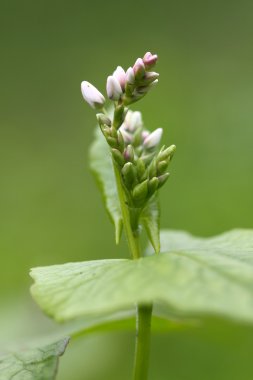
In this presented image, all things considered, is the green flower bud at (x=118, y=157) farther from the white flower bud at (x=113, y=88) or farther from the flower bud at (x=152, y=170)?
the white flower bud at (x=113, y=88)

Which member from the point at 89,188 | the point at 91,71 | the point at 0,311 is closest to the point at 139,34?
the point at 91,71

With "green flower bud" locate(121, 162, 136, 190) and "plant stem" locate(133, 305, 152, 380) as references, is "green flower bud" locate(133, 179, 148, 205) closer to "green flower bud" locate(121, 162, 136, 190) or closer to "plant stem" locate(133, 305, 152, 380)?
"green flower bud" locate(121, 162, 136, 190)

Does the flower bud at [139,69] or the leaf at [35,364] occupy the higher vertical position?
Answer: the flower bud at [139,69]

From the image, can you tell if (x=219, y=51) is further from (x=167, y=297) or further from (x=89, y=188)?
(x=167, y=297)

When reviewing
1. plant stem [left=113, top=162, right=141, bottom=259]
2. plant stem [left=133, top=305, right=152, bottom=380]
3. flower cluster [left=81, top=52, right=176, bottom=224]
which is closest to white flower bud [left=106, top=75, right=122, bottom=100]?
flower cluster [left=81, top=52, right=176, bottom=224]

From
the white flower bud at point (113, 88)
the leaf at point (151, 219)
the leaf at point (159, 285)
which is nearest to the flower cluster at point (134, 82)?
the white flower bud at point (113, 88)

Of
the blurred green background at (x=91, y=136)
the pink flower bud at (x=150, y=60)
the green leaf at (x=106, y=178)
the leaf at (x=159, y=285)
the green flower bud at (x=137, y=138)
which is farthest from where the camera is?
the blurred green background at (x=91, y=136)

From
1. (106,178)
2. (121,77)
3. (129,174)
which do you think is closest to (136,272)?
(129,174)

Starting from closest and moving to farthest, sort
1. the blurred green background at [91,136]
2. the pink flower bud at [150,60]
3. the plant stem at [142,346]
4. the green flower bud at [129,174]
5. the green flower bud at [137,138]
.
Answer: the plant stem at [142,346] < the green flower bud at [129,174] < the pink flower bud at [150,60] < the green flower bud at [137,138] < the blurred green background at [91,136]
